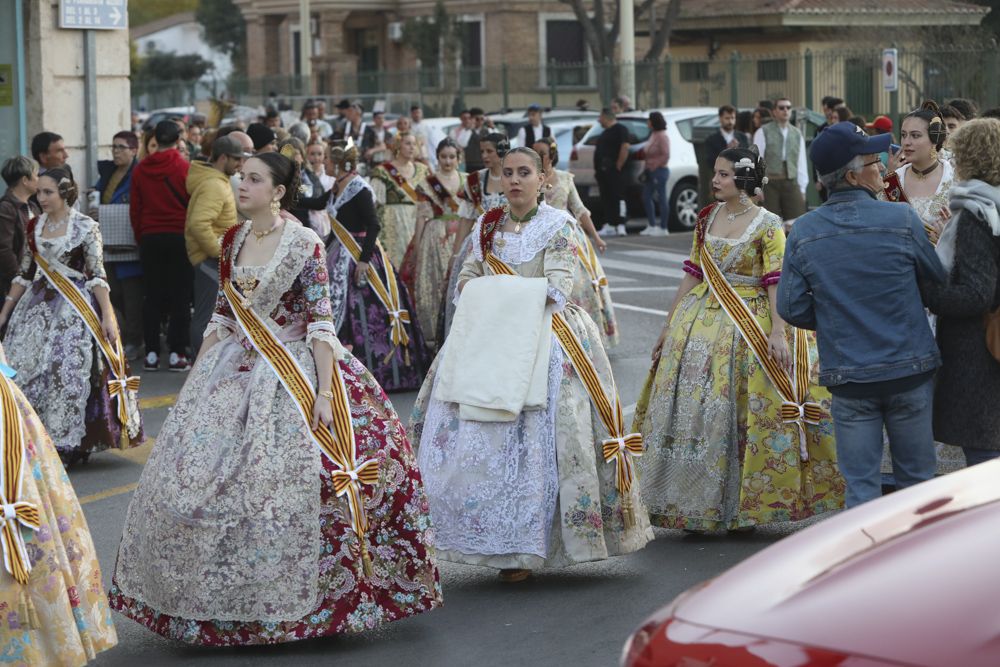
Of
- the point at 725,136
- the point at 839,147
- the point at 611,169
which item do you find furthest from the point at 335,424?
the point at 611,169

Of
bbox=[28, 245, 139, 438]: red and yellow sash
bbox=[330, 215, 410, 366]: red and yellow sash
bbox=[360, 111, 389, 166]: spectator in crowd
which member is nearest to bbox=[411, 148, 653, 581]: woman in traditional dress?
bbox=[28, 245, 139, 438]: red and yellow sash

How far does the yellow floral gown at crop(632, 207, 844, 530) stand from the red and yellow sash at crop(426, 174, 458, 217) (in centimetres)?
579

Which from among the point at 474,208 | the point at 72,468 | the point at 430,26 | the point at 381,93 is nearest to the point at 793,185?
the point at 474,208

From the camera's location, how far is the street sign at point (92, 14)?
14.3m

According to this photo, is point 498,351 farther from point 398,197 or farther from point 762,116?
point 762,116

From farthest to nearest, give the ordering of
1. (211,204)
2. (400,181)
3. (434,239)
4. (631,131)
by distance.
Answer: (631,131), (400,181), (434,239), (211,204)

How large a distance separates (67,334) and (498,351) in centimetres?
343

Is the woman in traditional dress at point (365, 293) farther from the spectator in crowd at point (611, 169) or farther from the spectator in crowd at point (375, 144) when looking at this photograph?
the spectator in crowd at point (611, 169)

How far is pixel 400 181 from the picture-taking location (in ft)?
44.6

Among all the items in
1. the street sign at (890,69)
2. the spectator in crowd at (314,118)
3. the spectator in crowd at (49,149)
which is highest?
the street sign at (890,69)

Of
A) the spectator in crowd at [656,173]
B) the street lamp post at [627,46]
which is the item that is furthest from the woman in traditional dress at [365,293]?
the street lamp post at [627,46]

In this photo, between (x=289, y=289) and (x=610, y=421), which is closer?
(x=289, y=289)

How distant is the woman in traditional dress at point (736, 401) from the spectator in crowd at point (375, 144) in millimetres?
6790

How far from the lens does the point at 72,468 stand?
31.0ft
